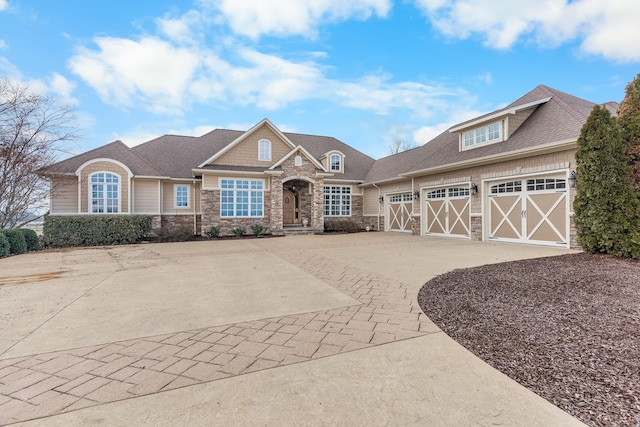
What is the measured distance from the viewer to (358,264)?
729cm

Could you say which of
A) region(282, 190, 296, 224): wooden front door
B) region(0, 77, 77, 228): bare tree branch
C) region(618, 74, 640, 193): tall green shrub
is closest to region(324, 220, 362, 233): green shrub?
region(282, 190, 296, 224): wooden front door

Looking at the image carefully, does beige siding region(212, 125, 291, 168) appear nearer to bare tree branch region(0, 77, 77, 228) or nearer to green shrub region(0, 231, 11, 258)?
bare tree branch region(0, 77, 77, 228)

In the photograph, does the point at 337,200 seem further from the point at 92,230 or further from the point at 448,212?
the point at 92,230

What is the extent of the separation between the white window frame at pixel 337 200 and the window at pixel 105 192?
449 inches

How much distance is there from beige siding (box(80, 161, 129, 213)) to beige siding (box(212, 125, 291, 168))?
4.38 meters

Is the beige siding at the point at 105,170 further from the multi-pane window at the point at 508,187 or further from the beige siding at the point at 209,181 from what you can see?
the multi-pane window at the point at 508,187

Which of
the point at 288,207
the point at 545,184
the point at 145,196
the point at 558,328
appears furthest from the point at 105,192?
the point at 545,184

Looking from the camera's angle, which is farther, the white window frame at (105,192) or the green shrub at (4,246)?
the white window frame at (105,192)

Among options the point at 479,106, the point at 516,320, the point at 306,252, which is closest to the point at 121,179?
the point at 306,252

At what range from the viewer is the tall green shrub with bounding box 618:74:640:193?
7.41 metres

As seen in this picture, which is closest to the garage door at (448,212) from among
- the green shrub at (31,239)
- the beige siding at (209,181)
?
the beige siding at (209,181)

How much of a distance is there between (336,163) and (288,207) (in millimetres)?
4602

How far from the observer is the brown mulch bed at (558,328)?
2.12 metres

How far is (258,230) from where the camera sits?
1534cm
